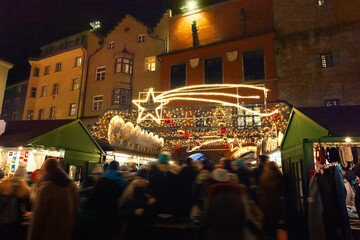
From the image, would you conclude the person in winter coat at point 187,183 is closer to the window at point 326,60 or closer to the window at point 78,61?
the window at point 326,60

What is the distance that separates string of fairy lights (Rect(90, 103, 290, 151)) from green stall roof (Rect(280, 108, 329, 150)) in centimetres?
459

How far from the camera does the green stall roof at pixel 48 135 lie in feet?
26.2

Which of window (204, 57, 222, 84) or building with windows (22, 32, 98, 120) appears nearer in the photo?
window (204, 57, 222, 84)

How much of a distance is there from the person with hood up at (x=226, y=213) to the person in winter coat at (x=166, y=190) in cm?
145

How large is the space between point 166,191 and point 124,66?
67.4 ft

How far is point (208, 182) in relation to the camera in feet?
17.5

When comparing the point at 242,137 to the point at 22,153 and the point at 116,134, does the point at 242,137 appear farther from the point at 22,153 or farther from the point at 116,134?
the point at 22,153

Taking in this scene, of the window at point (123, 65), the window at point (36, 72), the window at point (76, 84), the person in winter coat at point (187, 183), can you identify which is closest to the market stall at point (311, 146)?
the person in winter coat at point (187, 183)

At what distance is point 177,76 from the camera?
21.6 metres

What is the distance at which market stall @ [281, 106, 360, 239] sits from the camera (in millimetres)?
5863

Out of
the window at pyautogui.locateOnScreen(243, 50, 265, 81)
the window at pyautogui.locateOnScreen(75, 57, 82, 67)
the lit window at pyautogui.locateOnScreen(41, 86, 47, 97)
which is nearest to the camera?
the window at pyautogui.locateOnScreen(243, 50, 265, 81)

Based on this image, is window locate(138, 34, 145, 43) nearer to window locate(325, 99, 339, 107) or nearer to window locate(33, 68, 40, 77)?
window locate(33, 68, 40, 77)

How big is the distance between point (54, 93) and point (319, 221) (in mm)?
27629

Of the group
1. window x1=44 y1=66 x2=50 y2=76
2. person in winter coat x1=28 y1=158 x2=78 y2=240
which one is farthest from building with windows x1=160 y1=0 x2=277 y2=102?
person in winter coat x1=28 y1=158 x2=78 y2=240
